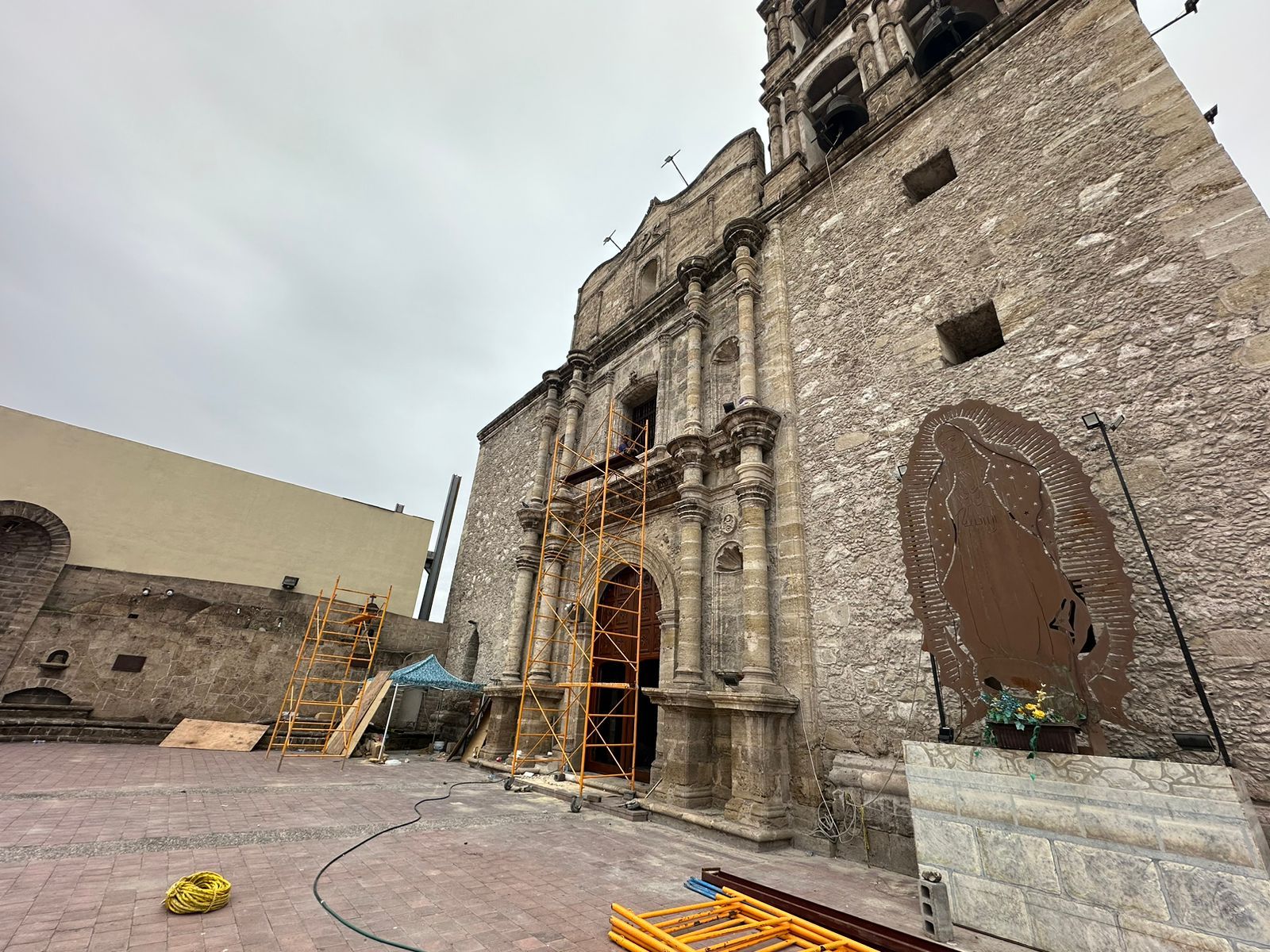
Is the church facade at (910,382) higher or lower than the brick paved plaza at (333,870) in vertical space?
higher

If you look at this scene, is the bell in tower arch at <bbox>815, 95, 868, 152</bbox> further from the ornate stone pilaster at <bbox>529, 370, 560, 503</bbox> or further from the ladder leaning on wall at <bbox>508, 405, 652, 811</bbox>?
the ornate stone pilaster at <bbox>529, 370, 560, 503</bbox>

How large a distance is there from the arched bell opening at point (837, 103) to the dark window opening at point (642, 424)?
632 cm

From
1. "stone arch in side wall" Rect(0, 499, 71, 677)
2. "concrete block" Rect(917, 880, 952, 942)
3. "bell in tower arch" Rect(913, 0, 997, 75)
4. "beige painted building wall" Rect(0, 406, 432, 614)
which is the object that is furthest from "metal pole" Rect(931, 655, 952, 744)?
"beige painted building wall" Rect(0, 406, 432, 614)

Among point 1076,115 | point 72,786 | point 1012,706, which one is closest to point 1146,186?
point 1076,115

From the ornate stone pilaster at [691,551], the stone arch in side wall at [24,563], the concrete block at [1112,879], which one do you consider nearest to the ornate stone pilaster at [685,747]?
the ornate stone pilaster at [691,551]

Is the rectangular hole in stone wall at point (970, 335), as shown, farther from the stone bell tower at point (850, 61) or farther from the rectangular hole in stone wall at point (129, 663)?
the rectangular hole in stone wall at point (129, 663)

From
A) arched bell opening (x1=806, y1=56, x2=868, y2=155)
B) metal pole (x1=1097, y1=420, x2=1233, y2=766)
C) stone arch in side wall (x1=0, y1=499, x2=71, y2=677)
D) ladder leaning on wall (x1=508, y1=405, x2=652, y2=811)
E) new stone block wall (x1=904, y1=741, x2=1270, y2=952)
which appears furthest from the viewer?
stone arch in side wall (x1=0, y1=499, x2=71, y2=677)

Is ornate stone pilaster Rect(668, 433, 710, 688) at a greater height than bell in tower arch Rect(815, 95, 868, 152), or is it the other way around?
bell in tower arch Rect(815, 95, 868, 152)

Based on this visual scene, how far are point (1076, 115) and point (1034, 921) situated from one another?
856 cm

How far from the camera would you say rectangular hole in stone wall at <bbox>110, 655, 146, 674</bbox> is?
1166 centimetres

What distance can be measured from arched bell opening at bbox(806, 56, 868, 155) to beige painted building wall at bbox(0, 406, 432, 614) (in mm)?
17776

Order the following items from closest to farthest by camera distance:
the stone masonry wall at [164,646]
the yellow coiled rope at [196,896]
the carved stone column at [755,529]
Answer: the yellow coiled rope at [196,896] < the carved stone column at [755,529] < the stone masonry wall at [164,646]

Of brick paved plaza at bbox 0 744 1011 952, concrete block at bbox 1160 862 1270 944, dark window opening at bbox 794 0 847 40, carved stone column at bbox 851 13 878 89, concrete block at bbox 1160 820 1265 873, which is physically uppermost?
dark window opening at bbox 794 0 847 40

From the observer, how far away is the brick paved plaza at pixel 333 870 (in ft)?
10.3
